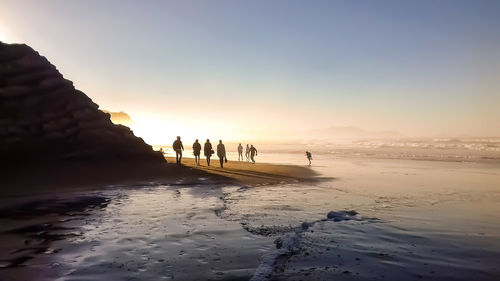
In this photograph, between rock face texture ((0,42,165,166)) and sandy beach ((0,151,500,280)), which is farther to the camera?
rock face texture ((0,42,165,166))

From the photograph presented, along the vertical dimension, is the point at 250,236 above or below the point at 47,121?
below

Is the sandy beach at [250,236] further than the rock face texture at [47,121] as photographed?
No

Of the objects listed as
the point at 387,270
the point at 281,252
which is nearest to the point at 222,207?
the point at 281,252

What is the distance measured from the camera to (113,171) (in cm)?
2442

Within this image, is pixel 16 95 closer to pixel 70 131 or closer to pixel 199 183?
pixel 70 131

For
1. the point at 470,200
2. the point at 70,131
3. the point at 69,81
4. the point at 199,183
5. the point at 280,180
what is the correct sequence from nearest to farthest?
the point at 470,200 < the point at 199,183 < the point at 280,180 < the point at 70,131 < the point at 69,81

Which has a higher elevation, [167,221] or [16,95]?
[16,95]

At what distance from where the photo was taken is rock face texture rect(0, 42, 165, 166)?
22938 millimetres

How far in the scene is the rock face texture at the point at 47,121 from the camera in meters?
22.9

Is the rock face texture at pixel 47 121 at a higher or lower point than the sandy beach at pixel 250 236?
higher

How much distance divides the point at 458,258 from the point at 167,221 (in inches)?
314

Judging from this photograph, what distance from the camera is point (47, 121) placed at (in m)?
24.5

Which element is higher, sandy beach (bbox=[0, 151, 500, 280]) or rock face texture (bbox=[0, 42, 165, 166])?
rock face texture (bbox=[0, 42, 165, 166])

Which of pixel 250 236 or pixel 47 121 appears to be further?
pixel 47 121
